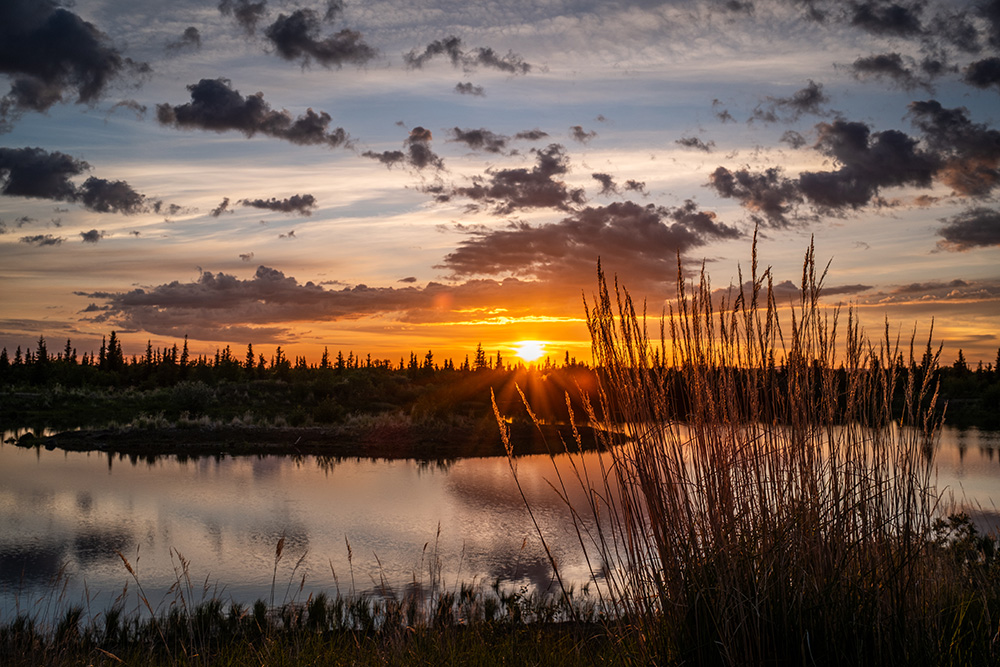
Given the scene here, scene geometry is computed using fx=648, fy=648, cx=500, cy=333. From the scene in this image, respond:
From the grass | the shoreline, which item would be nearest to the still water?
the shoreline

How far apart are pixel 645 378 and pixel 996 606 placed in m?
2.21

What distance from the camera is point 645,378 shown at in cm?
266

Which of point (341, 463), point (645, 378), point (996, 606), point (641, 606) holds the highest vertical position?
point (645, 378)

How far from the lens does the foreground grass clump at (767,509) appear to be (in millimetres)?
2244

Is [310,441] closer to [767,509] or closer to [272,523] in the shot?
[272,523]

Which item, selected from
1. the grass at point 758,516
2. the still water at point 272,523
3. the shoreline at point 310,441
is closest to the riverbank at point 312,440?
the shoreline at point 310,441

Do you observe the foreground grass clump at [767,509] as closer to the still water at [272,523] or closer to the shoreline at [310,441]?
the still water at [272,523]

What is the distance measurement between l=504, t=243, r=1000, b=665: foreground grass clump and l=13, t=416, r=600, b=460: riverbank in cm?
1812

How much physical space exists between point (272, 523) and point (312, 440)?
10.9 m

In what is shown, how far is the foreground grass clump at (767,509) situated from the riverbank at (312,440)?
713 inches

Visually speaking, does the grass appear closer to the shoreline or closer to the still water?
the still water

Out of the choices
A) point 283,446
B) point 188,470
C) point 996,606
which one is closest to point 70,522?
point 188,470

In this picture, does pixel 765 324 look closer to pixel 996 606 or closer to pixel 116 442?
pixel 996 606

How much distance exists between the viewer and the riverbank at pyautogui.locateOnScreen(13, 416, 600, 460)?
21547 millimetres
